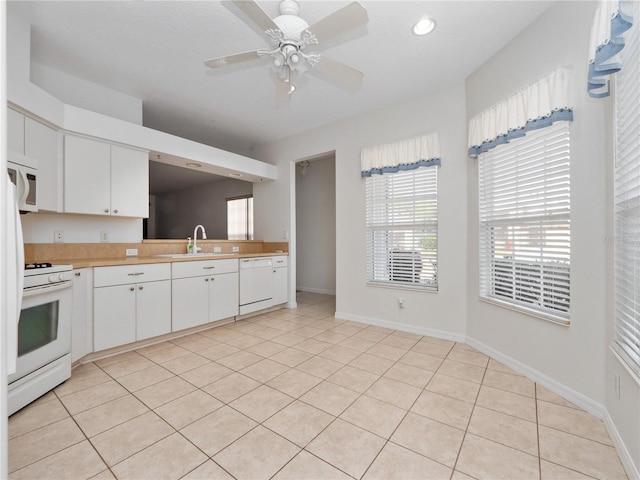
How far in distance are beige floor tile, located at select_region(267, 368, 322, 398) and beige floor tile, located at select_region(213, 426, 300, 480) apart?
0.44m

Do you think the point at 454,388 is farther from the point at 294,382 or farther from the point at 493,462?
the point at 294,382

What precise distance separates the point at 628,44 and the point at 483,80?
4.57ft

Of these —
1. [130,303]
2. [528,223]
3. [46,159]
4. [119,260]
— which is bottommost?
[130,303]

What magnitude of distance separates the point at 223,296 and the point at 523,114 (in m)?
3.54

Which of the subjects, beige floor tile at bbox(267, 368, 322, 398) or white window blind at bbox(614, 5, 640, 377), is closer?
white window blind at bbox(614, 5, 640, 377)

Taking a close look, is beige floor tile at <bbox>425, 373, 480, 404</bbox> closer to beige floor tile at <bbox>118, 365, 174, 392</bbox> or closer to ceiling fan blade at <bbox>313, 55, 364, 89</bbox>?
beige floor tile at <bbox>118, 365, 174, 392</bbox>

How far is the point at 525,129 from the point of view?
222cm

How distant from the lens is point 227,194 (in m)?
7.43

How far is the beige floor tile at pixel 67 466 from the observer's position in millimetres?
1325

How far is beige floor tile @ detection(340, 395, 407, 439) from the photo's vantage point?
5.47 ft

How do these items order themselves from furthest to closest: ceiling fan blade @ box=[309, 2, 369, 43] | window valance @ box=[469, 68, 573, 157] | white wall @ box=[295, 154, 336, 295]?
1. white wall @ box=[295, 154, 336, 295]
2. window valance @ box=[469, 68, 573, 157]
3. ceiling fan blade @ box=[309, 2, 369, 43]

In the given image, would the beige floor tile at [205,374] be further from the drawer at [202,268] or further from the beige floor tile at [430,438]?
the beige floor tile at [430,438]

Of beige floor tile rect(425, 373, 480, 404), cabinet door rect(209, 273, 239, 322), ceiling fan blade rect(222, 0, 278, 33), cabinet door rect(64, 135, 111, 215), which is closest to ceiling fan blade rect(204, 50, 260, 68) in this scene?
ceiling fan blade rect(222, 0, 278, 33)

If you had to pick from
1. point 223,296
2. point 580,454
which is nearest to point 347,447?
point 580,454
